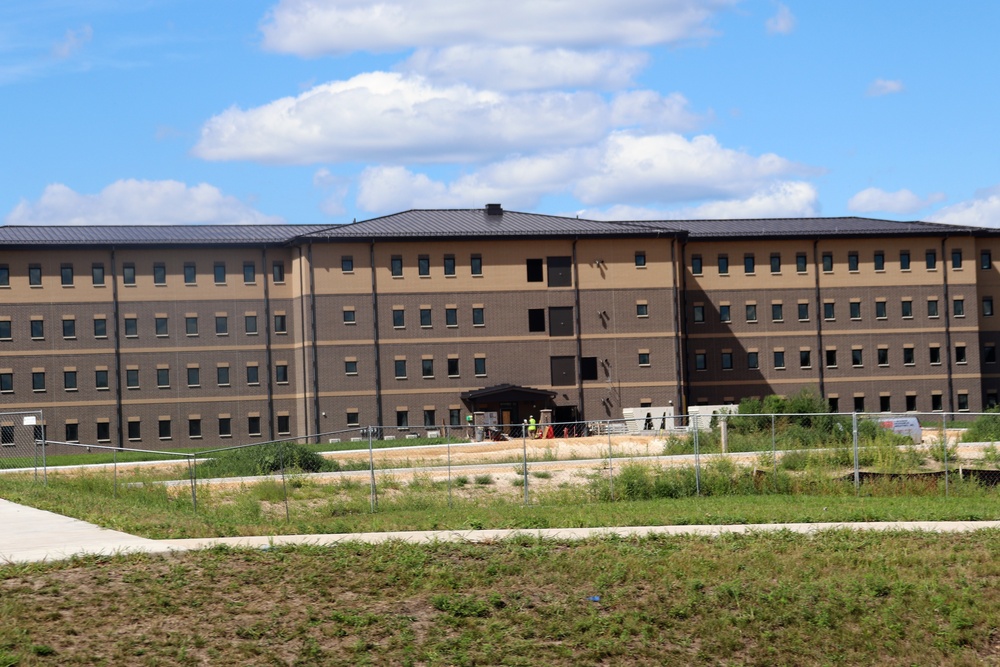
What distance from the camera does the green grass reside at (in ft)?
43.2

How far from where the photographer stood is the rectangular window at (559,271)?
72.5 metres

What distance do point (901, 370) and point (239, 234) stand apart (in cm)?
4361

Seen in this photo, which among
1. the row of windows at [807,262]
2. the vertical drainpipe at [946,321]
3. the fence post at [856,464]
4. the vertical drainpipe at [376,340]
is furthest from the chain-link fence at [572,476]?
the vertical drainpipe at [946,321]

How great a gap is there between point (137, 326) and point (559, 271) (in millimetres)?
25170

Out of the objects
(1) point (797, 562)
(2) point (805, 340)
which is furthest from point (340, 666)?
(2) point (805, 340)

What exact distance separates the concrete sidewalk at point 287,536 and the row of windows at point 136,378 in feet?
168

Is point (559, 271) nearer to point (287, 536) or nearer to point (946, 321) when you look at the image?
point (946, 321)

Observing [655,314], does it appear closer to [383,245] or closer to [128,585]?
[383,245]

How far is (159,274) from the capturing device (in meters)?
70.6

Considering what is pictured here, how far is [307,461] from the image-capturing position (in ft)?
137

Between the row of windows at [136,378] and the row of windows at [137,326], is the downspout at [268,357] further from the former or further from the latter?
the row of windows at [137,326]

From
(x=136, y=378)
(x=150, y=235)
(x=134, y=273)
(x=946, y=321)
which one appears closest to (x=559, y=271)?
(x=150, y=235)

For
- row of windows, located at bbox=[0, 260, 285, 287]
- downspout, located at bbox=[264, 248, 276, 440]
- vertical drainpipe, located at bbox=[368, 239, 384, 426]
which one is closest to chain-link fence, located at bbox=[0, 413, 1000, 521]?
vertical drainpipe, located at bbox=[368, 239, 384, 426]

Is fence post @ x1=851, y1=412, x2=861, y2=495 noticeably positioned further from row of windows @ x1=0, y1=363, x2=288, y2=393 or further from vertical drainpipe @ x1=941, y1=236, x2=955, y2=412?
vertical drainpipe @ x1=941, y1=236, x2=955, y2=412
